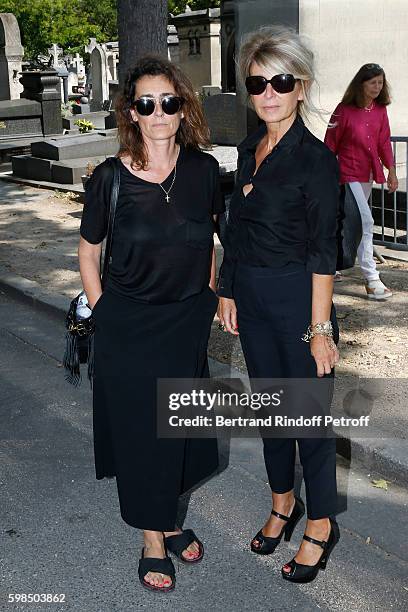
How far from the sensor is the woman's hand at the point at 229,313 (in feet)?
11.8

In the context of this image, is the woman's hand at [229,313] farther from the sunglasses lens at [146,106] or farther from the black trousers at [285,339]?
the sunglasses lens at [146,106]

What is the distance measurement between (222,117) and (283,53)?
1510 cm

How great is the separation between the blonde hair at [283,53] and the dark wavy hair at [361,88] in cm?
372

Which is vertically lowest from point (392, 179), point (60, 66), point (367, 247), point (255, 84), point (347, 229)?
point (367, 247)

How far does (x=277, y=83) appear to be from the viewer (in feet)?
10.4

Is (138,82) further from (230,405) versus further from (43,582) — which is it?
(230,405)

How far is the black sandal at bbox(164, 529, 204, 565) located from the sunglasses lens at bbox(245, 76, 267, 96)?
6.15 ft

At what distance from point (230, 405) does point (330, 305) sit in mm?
2080

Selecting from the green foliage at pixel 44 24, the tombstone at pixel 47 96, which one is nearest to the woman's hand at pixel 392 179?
the tombstone at pixel 47 96

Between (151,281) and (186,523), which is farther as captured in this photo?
(186,523)

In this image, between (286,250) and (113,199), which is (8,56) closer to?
(113,199)

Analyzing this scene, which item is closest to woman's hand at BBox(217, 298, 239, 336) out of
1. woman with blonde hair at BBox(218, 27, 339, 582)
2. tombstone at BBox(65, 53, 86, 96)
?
woman with blonde hair at BBox(218, 27, 339, 582)

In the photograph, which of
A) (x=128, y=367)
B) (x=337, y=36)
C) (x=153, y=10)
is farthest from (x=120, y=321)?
(x=337, y=36)

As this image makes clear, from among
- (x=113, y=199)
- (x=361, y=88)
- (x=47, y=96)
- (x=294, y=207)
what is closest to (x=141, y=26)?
(x=361, y=88)
